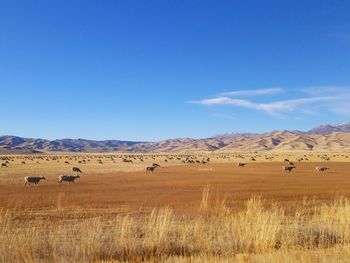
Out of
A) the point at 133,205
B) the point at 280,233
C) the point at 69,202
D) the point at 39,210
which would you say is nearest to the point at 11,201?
the point at 69,202

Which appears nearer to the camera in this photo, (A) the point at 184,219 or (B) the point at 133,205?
(A) the point at 184,219

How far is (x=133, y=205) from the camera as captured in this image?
834 inches

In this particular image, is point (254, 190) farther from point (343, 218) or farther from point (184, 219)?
point (343, 218)

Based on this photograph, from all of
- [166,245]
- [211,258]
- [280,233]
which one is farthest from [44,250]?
[280,233]

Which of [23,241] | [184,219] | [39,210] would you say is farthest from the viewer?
[39,210]

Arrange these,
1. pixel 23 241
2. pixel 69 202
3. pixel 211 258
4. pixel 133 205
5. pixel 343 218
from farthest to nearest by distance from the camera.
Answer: pixel 69 202
pixel 133 205
pixel 343 218
pixel 23 241
pixel 211 258

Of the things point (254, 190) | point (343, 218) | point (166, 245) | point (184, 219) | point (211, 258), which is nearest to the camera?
point (211, 258)

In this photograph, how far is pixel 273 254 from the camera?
9.77 m

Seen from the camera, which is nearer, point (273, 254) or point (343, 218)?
point (273, 254)

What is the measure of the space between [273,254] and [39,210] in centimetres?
1268

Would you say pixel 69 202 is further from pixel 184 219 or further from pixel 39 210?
pixel 184 219

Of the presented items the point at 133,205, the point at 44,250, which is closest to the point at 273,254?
the point at 44,250

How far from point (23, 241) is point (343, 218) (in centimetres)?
868

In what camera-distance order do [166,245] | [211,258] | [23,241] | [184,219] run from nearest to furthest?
[211,258]
[23,241]
[166,245]
[184,219]
